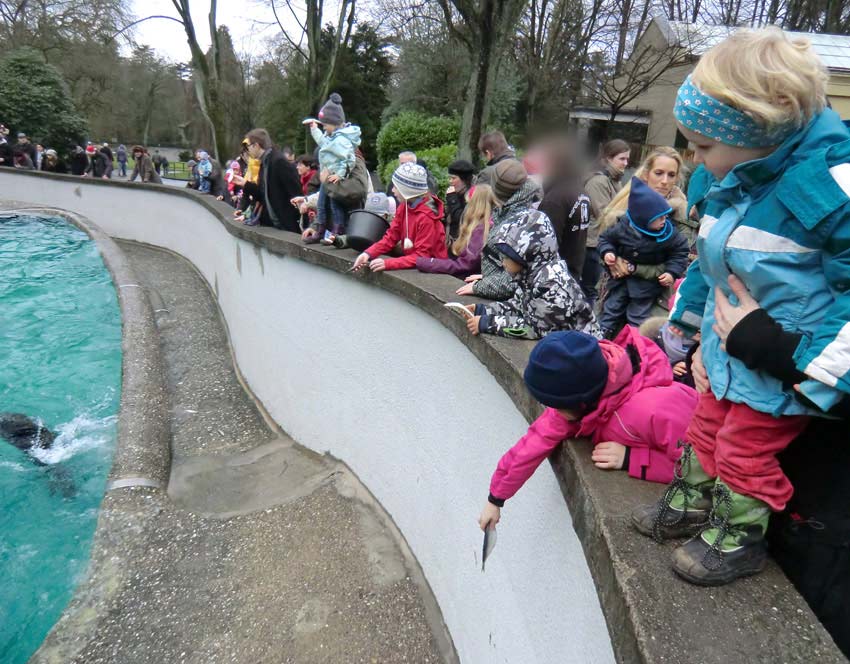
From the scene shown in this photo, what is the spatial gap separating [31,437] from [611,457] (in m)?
6.66

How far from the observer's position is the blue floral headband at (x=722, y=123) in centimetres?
123

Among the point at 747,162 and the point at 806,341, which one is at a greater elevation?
the point at 747,162

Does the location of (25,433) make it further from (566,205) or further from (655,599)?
(655,599)

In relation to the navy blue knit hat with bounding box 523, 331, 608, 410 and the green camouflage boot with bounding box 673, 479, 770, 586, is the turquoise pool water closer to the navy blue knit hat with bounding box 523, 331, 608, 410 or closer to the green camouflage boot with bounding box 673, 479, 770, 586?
the navy blue knit hat with bounding box 523, 331, 608, 410

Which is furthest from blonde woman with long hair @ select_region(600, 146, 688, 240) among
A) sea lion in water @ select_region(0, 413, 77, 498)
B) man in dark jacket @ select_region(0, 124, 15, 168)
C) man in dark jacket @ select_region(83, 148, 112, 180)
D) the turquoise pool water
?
man in dark jacket @ select_region(0, 124, 15, 168)

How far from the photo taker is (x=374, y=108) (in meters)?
26.5

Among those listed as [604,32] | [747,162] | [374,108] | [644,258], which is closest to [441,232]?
[644,258]

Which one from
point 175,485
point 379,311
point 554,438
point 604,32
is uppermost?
point 604,32

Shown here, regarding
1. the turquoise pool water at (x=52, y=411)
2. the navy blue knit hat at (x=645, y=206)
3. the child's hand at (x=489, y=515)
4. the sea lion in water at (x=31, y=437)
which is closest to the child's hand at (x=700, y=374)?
the child's hand at (x=489, y=515)

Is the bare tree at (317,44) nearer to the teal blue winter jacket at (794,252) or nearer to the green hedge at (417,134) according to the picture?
the green hedge at (417,134)

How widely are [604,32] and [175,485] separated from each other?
21.3 meters

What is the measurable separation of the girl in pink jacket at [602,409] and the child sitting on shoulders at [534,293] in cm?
75

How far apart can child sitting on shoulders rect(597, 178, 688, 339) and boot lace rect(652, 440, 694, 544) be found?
2.30 m

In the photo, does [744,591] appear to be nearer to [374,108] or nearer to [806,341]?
[806,341]
